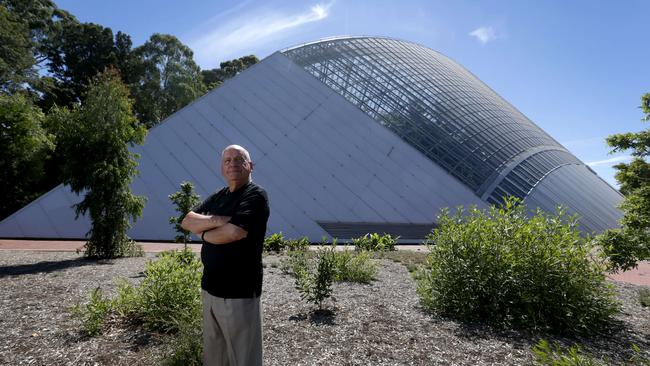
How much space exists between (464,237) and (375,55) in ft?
69.8

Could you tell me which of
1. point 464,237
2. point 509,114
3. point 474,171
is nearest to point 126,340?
point 464,237

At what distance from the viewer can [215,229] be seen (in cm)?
269

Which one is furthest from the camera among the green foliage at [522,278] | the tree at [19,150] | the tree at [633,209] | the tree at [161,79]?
the tree at [161,79]

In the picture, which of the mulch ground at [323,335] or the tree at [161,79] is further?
the tree at [161,79]

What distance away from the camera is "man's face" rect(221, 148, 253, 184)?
2.85 m

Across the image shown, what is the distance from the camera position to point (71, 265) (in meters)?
8.16

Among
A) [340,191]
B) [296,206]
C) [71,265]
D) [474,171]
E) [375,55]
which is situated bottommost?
[71,265]

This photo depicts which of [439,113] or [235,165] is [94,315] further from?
[439,113]

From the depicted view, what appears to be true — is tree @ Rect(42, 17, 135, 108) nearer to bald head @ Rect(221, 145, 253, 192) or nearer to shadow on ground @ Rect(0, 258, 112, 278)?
shadow on ground @ Rect(0, 258, 112, 278)

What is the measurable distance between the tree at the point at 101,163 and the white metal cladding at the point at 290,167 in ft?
16.2

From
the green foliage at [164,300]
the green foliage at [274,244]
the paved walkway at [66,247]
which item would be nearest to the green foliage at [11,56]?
the paved walkway at [66,247]

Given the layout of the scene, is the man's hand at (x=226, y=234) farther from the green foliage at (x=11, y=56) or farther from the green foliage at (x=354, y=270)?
the green foliage at (x=11, y=56)

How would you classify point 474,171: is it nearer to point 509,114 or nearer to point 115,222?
point 509,114

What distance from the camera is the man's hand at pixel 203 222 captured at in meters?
2.69
